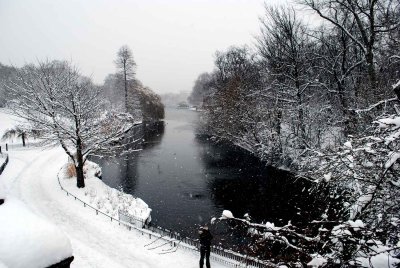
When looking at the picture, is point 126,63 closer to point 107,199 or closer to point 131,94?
point 131,94

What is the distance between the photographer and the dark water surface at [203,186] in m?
21.7

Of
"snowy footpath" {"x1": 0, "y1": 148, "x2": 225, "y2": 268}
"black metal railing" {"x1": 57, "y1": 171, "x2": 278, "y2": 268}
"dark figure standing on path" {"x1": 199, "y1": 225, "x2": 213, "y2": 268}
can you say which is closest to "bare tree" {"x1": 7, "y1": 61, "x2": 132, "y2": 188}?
"snowy footpath" {"x1": 0, "y1": 148, "x2": 225, "y2": 268}

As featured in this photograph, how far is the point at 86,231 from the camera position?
16.8 meters

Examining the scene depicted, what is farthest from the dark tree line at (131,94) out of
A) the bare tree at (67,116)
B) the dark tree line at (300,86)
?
the bare tree at (67,116)

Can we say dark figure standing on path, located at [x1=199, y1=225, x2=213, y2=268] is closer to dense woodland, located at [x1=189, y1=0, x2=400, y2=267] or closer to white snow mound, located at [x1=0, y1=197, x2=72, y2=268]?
dense woodland, located at [x1=189, y1=0, x2=400, y2=267]

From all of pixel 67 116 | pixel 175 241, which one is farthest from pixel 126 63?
pixel 175 241

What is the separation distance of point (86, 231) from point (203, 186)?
12.5 metres

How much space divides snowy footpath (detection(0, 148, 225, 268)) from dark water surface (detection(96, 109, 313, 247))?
4.32 metres

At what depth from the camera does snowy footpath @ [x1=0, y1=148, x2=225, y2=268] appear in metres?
13.9

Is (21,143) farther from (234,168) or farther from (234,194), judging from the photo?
(234,194)

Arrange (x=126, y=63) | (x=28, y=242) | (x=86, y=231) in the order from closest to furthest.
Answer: (x=28, y=242) → (x=86, y=231) → (x=126, y=63)

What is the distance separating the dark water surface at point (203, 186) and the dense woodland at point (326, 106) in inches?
114

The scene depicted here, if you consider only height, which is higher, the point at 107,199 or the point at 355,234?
the point at 355,234

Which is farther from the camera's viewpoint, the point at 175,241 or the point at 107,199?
the point at 107,199
